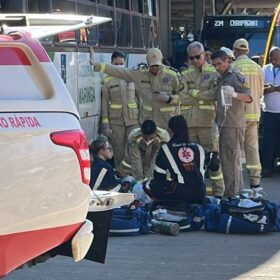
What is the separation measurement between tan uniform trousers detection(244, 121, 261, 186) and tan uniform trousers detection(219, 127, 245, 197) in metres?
0.79

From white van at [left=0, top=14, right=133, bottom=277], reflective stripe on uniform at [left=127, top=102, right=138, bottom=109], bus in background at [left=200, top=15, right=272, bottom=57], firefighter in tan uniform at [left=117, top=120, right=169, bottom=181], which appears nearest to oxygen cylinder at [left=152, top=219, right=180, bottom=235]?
firefighter in tan uniform at [left=117, top=120, right=169, bottom=181]

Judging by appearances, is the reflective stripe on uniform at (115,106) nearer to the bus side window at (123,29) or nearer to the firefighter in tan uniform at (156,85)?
the firefighter in tan uniform at (156,85)

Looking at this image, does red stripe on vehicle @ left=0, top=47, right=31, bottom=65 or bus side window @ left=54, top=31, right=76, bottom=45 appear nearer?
red stripe on vehicle @ left=0, top=47, right=31, bottom=65

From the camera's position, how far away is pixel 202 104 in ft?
33.5

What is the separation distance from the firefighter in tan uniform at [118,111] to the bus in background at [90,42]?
26 cm

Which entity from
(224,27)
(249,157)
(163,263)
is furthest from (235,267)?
(224,27)

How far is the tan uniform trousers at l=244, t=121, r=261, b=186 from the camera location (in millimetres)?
10609

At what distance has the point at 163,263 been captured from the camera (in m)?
7.14

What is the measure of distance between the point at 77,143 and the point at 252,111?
6345 mm

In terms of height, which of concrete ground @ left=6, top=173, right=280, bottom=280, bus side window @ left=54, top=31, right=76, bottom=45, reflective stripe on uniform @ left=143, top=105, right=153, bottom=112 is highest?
bus side window @ left=54, top=31, right=76, bottom=45

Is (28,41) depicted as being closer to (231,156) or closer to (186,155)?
(186,155)

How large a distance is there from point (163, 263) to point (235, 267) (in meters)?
0.62

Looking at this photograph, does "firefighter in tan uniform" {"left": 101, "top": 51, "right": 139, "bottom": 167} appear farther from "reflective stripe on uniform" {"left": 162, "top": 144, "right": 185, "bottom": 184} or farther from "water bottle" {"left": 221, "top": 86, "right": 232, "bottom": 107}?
"reflective stripe on uniform" {"left": 162, "top": 144, "right": 185, "bottom": 184}

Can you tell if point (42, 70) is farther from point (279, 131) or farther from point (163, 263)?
point (279, 131)
